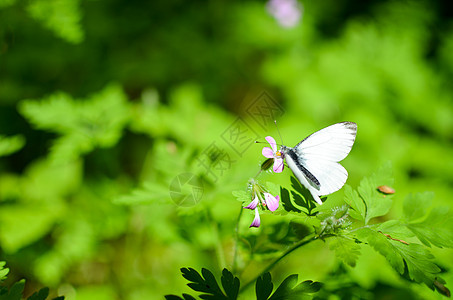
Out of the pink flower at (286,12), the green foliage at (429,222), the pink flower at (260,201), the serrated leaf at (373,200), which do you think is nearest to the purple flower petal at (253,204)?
the pink flower at (260,201)

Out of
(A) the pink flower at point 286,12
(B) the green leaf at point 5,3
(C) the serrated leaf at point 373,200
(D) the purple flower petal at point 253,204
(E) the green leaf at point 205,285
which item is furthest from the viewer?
(A) the pink flower at point 286,12

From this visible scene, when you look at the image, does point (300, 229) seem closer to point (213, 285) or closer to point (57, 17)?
point (213, 285)

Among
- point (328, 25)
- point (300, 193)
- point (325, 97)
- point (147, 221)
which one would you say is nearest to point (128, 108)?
point (147, 221)

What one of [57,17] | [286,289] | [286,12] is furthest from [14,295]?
[286,12]

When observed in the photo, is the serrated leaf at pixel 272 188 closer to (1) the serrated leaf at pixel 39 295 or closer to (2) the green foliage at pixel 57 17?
(1) the serrated leaf at pixel 39 295

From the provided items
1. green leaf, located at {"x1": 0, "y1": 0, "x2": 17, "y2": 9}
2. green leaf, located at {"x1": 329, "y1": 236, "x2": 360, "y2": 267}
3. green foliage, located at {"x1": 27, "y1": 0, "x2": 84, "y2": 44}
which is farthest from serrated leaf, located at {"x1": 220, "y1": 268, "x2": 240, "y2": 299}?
green leaf, located at {"x1": 0, "y1": 0, "x2": 17, "y2": 9}

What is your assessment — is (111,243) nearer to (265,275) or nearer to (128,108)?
(128,108)
